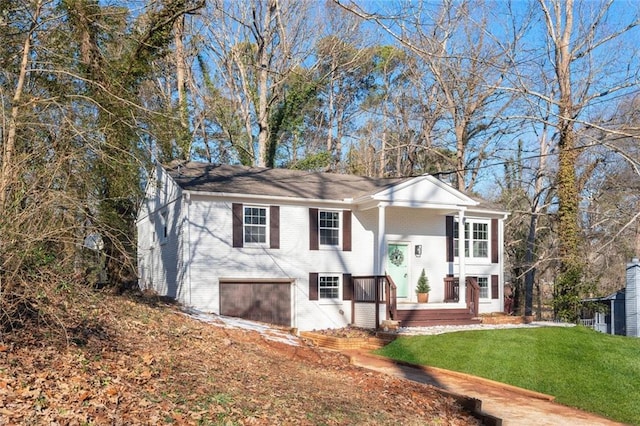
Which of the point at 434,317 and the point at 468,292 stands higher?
the point at 468,292

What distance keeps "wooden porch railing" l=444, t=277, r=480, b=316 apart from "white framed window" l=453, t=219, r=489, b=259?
119 cm

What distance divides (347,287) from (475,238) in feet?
18.0

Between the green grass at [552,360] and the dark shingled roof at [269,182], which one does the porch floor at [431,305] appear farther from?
the dark shingled roof at [269,182]

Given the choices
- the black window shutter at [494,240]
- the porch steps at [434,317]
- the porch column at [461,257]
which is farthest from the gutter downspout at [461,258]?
the black window shutter at [494,240]

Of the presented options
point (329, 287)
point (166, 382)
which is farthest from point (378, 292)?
point (166, 382)

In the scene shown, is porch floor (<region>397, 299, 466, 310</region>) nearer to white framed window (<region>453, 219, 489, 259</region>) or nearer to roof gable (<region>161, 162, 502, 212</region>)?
white framed window (<region>453, 219, 489, 259</region>)

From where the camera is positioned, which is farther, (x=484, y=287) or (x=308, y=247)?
(x=484, y=287)

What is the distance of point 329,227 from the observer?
758 inches

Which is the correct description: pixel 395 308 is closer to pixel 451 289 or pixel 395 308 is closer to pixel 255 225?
pixel 451 289

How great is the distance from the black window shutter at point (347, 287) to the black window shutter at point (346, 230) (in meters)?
0.87

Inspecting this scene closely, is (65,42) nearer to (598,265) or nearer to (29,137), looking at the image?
(29,137)

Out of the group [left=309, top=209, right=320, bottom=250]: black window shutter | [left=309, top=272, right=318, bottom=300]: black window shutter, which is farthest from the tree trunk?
[left=309, top=272, right=318, bottom=300]: black window shutter

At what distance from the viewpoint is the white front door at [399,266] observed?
20000 mm

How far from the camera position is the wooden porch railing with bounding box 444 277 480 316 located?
19234mm
